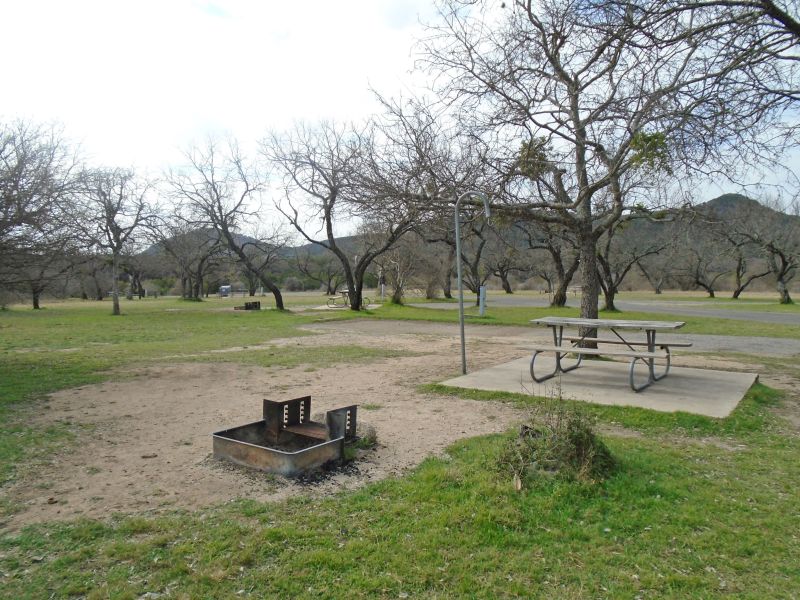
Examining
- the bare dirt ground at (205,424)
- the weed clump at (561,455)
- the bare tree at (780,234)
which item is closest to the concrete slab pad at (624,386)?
the bare dirt ground at (205,424)

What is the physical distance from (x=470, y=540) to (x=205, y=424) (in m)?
3.79

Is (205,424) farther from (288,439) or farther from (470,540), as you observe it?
(470,540)

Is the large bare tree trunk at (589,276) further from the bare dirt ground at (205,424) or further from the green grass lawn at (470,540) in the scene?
the green grass lawn at (470,540)

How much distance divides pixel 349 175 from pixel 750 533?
26.0ft

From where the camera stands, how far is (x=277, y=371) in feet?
31.3

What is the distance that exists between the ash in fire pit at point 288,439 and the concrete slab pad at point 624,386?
280 centimetres

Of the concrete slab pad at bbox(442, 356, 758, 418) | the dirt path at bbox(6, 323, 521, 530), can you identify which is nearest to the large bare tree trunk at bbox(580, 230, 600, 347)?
the concrete slab pad at bbox(442, 356, 758, 418)

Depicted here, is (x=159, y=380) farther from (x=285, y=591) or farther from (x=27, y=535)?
(x=285, y=591)

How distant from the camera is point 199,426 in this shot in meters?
5.90

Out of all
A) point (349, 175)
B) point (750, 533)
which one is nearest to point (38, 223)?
point (349, 175)

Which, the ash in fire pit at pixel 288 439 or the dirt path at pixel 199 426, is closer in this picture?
the dirt path at pixel 199 426

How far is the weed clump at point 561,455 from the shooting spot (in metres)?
3.93

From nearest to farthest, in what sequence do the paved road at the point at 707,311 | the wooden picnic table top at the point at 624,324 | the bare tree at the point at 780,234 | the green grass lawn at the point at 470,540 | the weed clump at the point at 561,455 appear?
the green grass lawn at the point at 470,540 → the weed clump at the point at 561,455 → the wooden picnic table top at the point at 624,324 → the paved road at the point at 707,311 → the bare tree at the point at 780,234

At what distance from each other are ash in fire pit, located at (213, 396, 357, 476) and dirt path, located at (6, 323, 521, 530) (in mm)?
131
